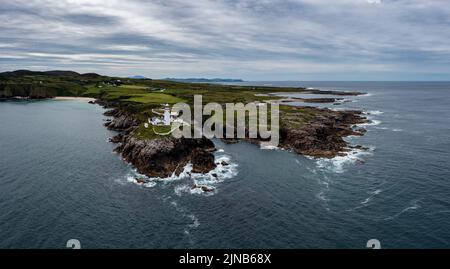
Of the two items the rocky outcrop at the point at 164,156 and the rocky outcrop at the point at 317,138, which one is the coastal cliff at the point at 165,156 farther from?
the rocky outcrop at the point at 317,138

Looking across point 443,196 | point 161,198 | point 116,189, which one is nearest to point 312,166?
point 443,196

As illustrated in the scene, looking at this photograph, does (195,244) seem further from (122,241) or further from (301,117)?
(301,117)

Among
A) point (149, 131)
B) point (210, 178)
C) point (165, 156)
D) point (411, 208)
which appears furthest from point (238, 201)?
point (149, 131)

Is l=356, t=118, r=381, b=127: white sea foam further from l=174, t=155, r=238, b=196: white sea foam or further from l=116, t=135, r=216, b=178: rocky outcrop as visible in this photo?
l=116, t=135, r=216, b=178: rocky outcrop

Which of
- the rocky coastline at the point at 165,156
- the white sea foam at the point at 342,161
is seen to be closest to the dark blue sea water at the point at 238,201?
the white sea foam at the point at 342,161

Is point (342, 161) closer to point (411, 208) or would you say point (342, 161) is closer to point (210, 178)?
point (411, 208)
